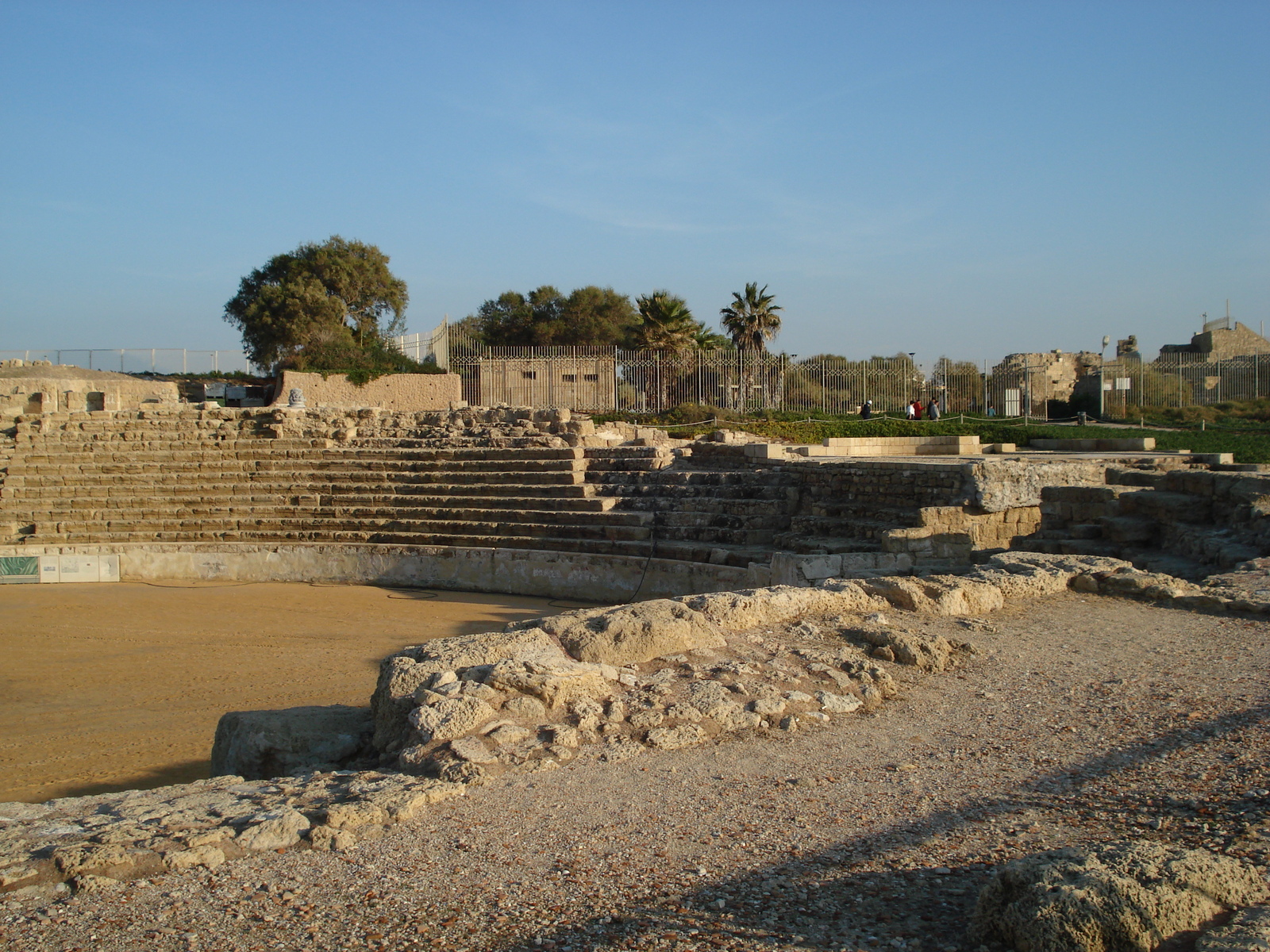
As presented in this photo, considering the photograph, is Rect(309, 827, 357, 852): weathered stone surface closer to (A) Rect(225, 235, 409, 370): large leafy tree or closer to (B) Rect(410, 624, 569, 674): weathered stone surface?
(B) Rect(410, 624, 569, 674): weathered stone surface

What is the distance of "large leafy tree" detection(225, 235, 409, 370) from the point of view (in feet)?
108

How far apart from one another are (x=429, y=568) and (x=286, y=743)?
843 centimetres

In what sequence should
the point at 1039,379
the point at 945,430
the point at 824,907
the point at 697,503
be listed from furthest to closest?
the point at 1039,379, the point at 945,430, the point at 697,503, the point at 824,907

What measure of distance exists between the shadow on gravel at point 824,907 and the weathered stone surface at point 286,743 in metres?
2.21

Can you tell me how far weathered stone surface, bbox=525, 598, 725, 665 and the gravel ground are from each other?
3.23ft

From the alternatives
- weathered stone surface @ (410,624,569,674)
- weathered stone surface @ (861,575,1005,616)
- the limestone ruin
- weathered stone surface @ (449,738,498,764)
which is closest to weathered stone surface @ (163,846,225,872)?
the limestone ruin

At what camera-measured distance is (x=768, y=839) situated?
2.82 meters

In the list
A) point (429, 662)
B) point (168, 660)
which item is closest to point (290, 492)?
point (168, 660)

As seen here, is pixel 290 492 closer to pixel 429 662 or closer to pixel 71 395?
pixel 71 395

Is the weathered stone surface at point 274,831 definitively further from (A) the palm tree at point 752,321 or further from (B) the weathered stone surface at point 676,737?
(A) the palm tree at point 752,321

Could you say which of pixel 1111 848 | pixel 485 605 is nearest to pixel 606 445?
pixel 485 605

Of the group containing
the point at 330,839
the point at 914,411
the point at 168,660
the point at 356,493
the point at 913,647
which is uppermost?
the point at 914,411

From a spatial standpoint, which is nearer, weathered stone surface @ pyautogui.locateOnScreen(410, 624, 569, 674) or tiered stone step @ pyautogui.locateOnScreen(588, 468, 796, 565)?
weathered stone surface @ pyautogui.locateOnScreen(410, 624, 569, 674)

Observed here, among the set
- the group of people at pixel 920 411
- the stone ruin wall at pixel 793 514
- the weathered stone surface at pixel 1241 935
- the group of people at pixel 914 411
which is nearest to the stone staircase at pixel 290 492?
the stone ruin wall at pixel 793 514
